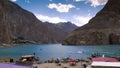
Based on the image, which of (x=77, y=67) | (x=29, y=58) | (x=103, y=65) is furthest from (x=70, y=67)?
(x=103, y=65)

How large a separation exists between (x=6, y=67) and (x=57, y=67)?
25.6m

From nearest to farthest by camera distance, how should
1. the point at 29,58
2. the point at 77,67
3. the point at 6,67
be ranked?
the point at 6,67 < the point at 77,67 < the point at 29,58

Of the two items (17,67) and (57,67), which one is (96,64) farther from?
(57,67)

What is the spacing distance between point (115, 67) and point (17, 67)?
640 centimetres

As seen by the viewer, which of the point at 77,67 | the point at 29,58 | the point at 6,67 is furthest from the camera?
the point at 29,58

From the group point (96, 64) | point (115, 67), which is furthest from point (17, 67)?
point (115, 67)

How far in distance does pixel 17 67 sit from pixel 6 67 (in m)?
0.87

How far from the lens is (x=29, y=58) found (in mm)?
60156

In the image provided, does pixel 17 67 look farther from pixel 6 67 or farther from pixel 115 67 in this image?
pixel 115 67

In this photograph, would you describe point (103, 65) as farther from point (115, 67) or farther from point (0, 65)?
point (0, 65)

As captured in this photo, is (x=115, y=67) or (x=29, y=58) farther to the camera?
(x=29, y=58)

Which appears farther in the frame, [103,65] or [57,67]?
[57,67]

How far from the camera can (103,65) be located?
16.3 m

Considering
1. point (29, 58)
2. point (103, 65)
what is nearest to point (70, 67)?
point (29, 58)
